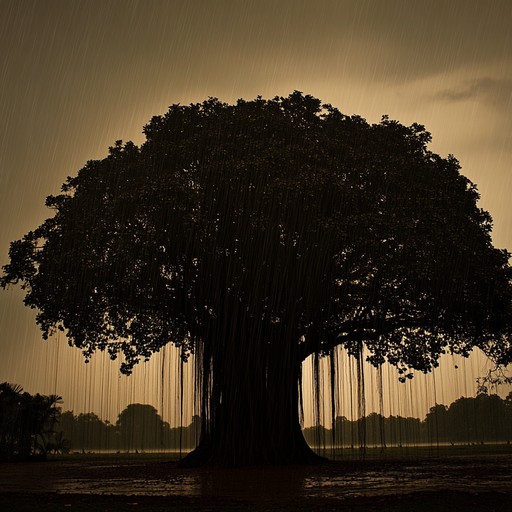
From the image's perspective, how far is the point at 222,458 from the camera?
1861cm

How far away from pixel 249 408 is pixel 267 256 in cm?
414

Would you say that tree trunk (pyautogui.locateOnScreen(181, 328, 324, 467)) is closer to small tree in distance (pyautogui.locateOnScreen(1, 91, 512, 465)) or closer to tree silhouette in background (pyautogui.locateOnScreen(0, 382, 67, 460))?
small tree in distance (pyautogui.locateOnScreen(1, 91, 512, 465))

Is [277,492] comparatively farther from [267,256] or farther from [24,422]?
[24,422]

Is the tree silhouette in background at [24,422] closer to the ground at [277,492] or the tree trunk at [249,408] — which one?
the tree trunk at [249,408]

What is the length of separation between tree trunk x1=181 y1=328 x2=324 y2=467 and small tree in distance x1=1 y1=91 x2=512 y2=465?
0.04 metres

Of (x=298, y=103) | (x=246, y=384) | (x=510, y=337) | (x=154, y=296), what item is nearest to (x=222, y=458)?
(x=246, y=384)

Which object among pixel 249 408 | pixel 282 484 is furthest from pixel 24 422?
pixel 282 484

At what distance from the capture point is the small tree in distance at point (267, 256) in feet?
59.1

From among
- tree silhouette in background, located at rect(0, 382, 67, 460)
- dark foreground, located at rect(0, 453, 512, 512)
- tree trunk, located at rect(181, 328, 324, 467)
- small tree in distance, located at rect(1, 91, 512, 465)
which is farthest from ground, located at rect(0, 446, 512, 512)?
tree silhouette in background, located at rect(0, 382, 67, 460)

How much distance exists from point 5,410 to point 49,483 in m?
15.5

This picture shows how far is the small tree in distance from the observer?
18000 millimetres

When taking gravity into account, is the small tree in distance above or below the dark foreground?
above

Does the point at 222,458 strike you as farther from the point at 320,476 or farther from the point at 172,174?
the point at 172,174

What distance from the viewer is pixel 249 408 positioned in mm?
18797
